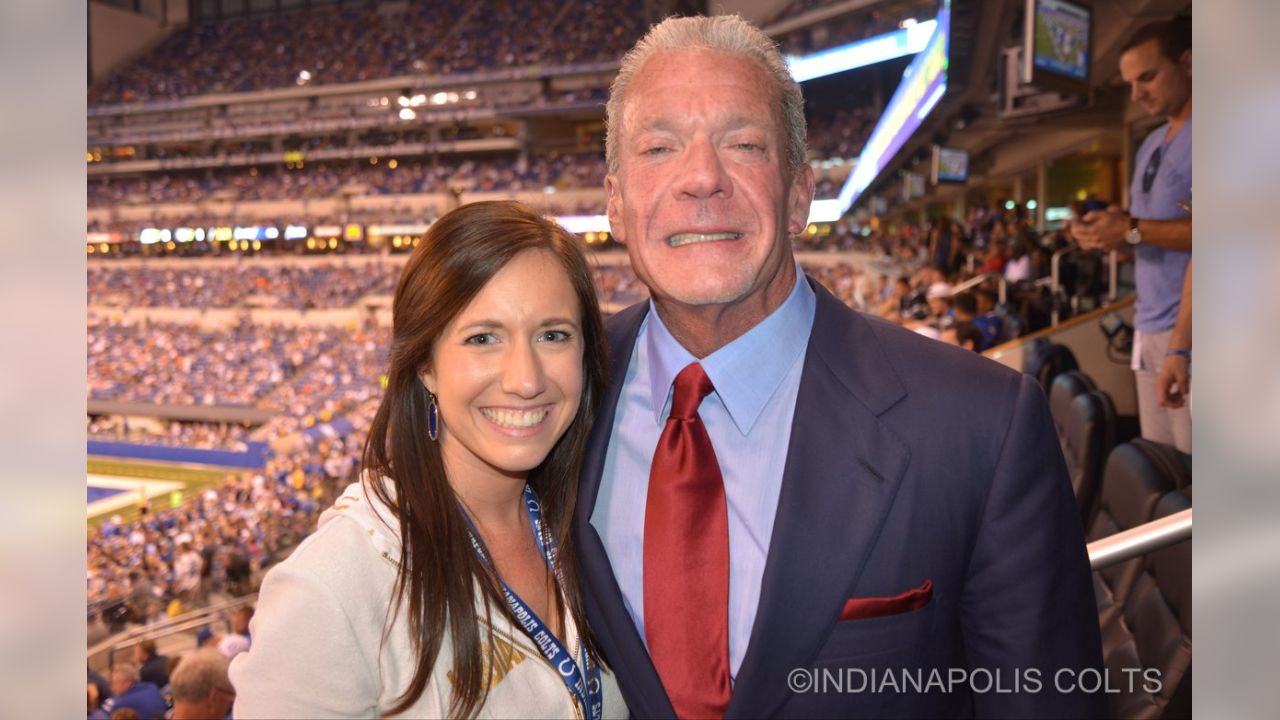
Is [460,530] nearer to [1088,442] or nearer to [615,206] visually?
[615,206]

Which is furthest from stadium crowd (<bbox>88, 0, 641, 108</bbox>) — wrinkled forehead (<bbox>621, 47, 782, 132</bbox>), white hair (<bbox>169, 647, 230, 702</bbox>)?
wrinkled forehead (<bbox>621, 47, 782, 132</bbox>)

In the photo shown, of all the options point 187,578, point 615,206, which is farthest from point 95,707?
point 187,578

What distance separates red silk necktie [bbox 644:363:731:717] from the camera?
3.29 ft

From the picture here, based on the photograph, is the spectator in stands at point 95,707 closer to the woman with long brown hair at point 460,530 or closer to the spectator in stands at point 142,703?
the spectator in stands at point 142,703

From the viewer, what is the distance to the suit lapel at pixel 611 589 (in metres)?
1.03

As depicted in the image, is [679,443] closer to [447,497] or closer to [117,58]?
[447,497]

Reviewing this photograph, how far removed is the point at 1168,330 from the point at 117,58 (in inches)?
1304

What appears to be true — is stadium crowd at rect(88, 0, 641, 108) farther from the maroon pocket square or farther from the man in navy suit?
the maroon pocket square

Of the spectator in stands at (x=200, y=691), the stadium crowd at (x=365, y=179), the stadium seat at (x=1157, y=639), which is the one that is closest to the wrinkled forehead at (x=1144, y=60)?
the stadium seat at (x=1157, y=639)

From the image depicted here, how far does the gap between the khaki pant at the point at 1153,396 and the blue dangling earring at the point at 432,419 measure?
229 cm

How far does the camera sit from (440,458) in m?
1.24

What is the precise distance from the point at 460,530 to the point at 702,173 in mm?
507

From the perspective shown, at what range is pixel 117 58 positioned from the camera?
29.6 metres

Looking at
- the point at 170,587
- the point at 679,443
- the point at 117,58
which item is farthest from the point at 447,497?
the point at 117,58
